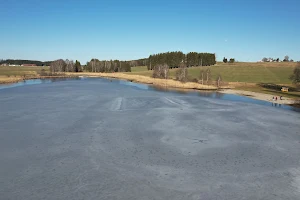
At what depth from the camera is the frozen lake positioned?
442 inches

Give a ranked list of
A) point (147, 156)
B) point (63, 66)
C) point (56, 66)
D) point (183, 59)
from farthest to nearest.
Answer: point (63, 66)
point (56, 66)
point (183, 59)
point (147, 156)

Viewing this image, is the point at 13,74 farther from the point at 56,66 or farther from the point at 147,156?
the point at 147,156

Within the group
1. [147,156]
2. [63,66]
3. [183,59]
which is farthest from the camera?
[63,66]

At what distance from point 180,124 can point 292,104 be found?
72.4ft

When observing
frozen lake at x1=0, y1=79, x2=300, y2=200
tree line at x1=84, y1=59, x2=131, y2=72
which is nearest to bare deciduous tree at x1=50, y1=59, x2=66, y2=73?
tree line at x1=84, y1=59, x2=131, y2=72

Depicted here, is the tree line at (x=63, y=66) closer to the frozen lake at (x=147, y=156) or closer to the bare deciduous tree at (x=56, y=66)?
the bare deciduous tree at (x=56, y=66)

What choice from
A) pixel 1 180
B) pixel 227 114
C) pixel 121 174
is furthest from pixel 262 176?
pixel 227 114

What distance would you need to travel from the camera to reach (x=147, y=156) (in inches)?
602

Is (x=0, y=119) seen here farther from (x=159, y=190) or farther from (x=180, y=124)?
(x=159, y=190)

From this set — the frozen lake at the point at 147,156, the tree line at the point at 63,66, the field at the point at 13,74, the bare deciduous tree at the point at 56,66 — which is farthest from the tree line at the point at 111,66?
the frozen lake at the point at 147,156

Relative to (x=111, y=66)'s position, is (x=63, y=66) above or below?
below

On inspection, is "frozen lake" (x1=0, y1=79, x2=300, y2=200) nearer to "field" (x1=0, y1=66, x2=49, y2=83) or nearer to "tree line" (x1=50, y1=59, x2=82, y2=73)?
"field" (x1=0, y1=66, x2=49, y2=83)

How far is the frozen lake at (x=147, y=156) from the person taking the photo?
442 inches

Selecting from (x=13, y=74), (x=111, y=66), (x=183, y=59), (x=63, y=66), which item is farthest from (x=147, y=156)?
(x=63, y=66)
